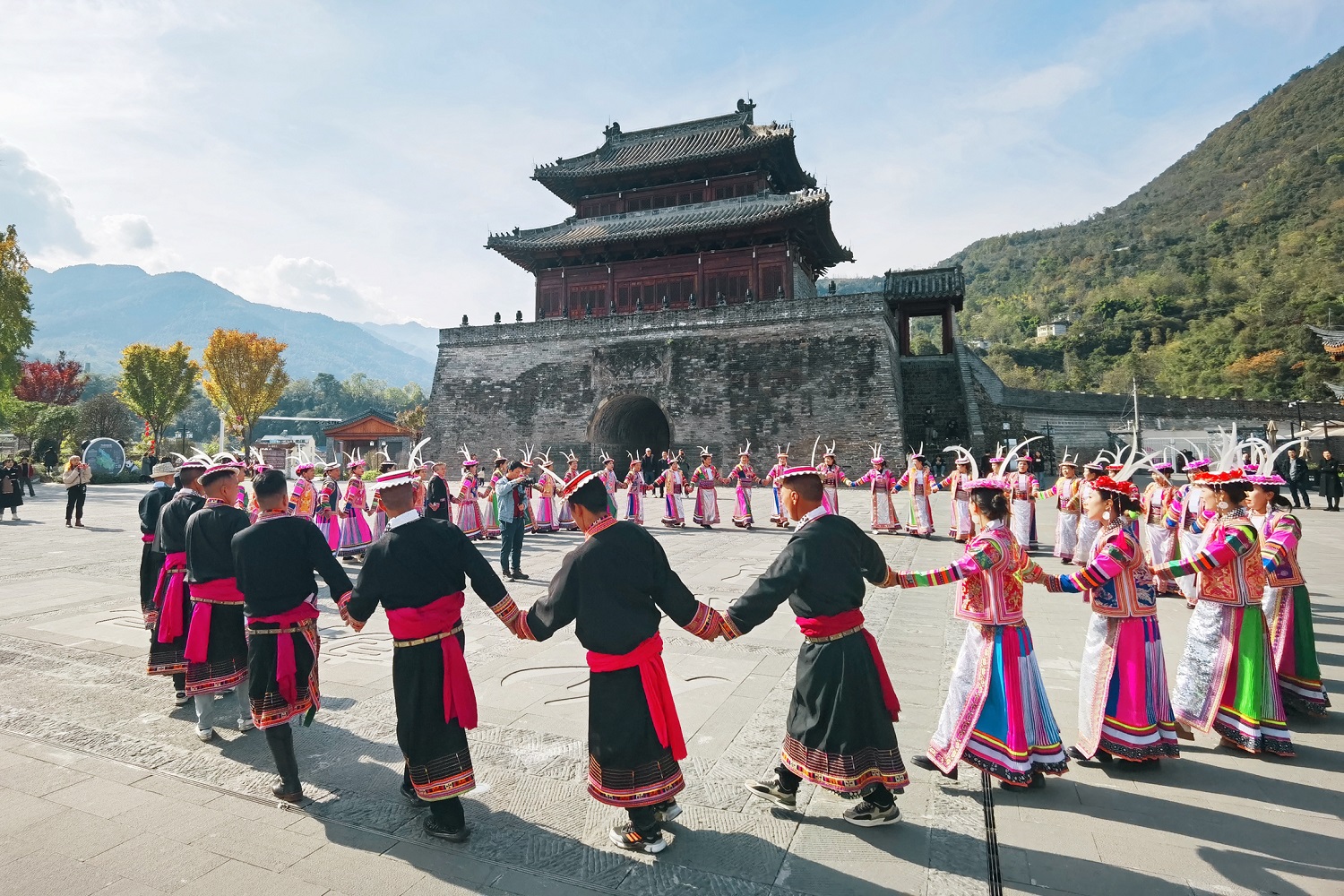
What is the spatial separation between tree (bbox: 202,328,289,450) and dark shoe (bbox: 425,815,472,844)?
35798 mm

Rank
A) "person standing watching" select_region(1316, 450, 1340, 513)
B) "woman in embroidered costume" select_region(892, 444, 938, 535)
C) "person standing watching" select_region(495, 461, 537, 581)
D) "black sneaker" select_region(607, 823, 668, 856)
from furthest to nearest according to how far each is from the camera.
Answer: "person standing watching" select_region(1316, 450, 1340, 513) < "woman in embroidered costume" select_region(892, 444, 938, 535) < "person standing watching" select_region(495, 461, 537, 581) < "black sneaker" select_region(607, 823, 668, 856)

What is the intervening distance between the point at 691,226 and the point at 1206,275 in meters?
47.0

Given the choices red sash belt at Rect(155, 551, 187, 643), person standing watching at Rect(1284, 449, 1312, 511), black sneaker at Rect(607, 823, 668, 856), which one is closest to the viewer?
black sneaker at Rect(607, 823, 668, 856)

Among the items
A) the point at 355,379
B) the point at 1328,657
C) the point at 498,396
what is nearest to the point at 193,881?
the point at 1328,657

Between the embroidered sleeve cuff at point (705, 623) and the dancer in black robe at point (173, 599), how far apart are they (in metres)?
3.58

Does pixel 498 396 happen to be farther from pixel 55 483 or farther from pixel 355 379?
pixel 355 379

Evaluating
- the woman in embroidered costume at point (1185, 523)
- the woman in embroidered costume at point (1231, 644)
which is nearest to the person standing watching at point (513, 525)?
the woman in embroidered costume at point (1231, 644)

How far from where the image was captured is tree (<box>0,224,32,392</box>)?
85.6ft

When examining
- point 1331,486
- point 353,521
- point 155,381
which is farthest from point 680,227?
point 155,381

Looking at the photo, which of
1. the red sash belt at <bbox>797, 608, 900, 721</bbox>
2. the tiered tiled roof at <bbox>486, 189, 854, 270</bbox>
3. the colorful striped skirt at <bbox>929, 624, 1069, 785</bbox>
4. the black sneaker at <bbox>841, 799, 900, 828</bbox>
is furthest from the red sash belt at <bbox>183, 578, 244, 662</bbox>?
the tiered tiled roof at <bbox>486, 189, 854, 270</bbox>

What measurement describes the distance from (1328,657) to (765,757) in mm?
4877

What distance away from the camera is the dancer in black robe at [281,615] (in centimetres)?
334

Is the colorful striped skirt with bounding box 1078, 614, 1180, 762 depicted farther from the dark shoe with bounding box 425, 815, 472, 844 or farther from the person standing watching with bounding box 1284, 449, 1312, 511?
the person standing watching with bounding box 1284, 449, 1312, 511

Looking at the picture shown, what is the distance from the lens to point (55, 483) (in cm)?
2661
